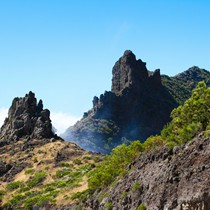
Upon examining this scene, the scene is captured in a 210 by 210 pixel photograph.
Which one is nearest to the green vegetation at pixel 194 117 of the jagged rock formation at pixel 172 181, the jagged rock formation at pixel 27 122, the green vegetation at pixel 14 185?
the jagged rock formation at pixel 172 181

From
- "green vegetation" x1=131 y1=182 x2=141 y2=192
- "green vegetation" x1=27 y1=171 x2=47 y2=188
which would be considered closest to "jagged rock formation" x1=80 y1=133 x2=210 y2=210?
"green vegetation" x1=131 y1=182 x2=141 y2=192

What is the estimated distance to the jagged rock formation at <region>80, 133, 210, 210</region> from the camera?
1104 inches

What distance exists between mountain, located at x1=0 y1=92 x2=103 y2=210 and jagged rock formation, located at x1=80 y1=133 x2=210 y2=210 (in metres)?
36.3

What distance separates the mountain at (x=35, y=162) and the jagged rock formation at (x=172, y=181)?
1430 inches

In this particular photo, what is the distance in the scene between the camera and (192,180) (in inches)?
1145

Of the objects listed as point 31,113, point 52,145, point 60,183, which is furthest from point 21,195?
point 31,113

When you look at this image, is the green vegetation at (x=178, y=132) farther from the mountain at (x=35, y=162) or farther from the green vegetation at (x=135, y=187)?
the mountain at (x=35, y=162)

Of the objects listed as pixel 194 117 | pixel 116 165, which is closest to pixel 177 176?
pixel 194 117

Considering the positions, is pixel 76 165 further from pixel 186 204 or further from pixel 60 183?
pixel 186 204

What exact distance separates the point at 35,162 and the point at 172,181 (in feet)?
257

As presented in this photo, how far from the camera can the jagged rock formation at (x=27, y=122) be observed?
121 metres

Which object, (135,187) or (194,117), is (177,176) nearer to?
(135,187)

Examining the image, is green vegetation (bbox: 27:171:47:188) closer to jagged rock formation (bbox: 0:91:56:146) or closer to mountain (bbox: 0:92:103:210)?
mountain (bbox: 0:92:103:210)

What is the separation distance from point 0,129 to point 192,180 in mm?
116091
